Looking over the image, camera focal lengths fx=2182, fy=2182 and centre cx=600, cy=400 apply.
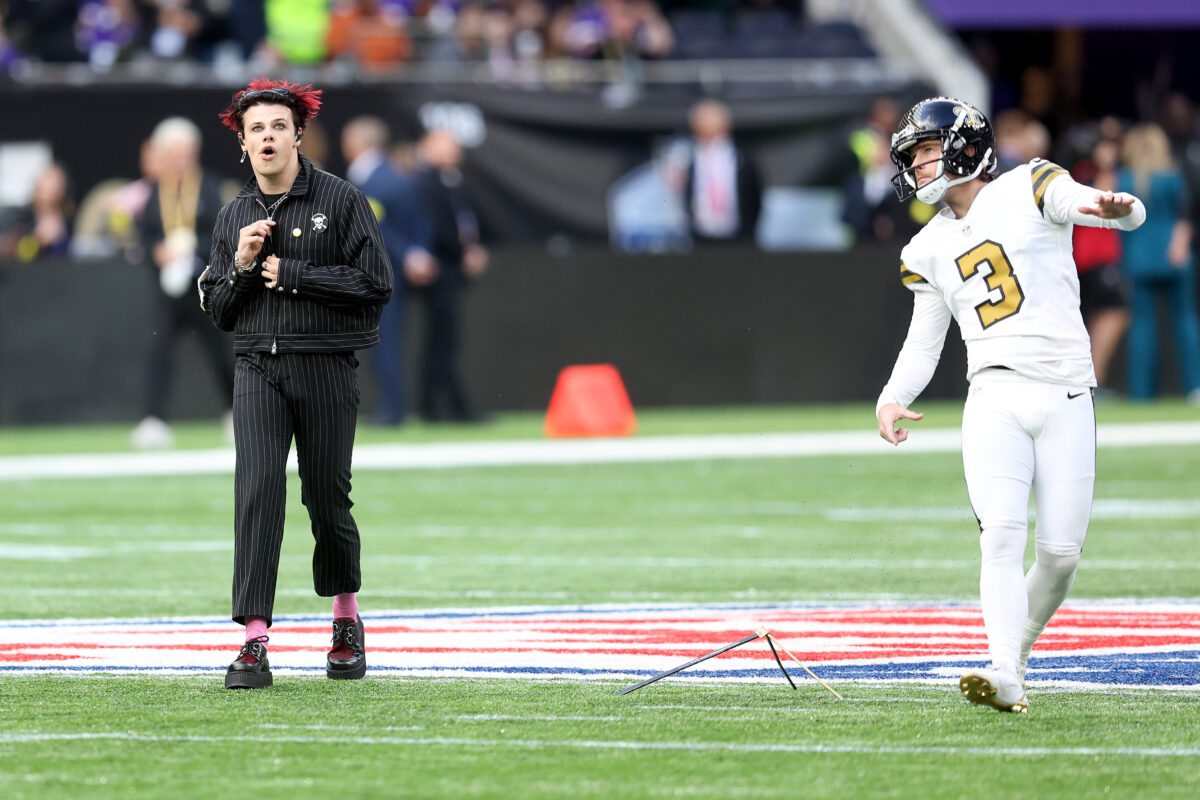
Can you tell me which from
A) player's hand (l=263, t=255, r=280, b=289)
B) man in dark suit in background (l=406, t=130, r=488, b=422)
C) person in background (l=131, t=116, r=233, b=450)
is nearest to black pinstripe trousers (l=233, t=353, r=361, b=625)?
player's hand (l=263, t=255, r=280, b=289)

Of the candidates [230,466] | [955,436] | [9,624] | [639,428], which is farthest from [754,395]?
[9,624]

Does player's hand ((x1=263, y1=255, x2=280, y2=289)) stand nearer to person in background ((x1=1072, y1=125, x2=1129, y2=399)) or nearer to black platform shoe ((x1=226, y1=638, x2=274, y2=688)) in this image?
black platform shoe ((x1=226, y1=638, x2=274, y2=688))

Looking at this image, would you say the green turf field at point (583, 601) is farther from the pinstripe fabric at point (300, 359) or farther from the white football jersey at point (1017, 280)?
the white football jersey at point (1017, 280)

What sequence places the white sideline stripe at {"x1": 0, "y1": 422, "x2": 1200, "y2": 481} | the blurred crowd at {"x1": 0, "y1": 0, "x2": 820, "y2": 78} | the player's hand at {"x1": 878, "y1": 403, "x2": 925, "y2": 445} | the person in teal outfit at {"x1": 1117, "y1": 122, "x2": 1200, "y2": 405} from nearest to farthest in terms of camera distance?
1. the player's hand at {"x1": 878, "y1": 403, "x2": 925, "y2": 445}
2. the white sideline stripe at {"x1": 0, "y1": 422, "x2": 1200, "y2": 481}
3. the person in teal outfit at {"x1": 1117, "y1": 122, "x2": 1200, "y2": 405}
4. the blurred crowd at {"x1": 0, "y1": 0, "x2": 820, "y2": 78}

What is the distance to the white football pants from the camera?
6602 millimetres

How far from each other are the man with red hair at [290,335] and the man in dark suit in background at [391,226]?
40.3 feet

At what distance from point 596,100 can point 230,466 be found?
7.22 metres

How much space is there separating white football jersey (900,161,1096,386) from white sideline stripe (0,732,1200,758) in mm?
1330

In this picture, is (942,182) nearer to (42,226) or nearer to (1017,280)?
(1017,280)

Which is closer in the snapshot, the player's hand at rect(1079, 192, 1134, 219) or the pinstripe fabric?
the player's hand at rect(1079, 192, 1134, 219)

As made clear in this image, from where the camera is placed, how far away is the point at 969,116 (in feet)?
22.8

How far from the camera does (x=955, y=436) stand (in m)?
18.6

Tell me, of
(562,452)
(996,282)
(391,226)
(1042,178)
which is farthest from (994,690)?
(391,226)

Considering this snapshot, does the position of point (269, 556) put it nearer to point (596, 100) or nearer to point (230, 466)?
point (230, 466)
